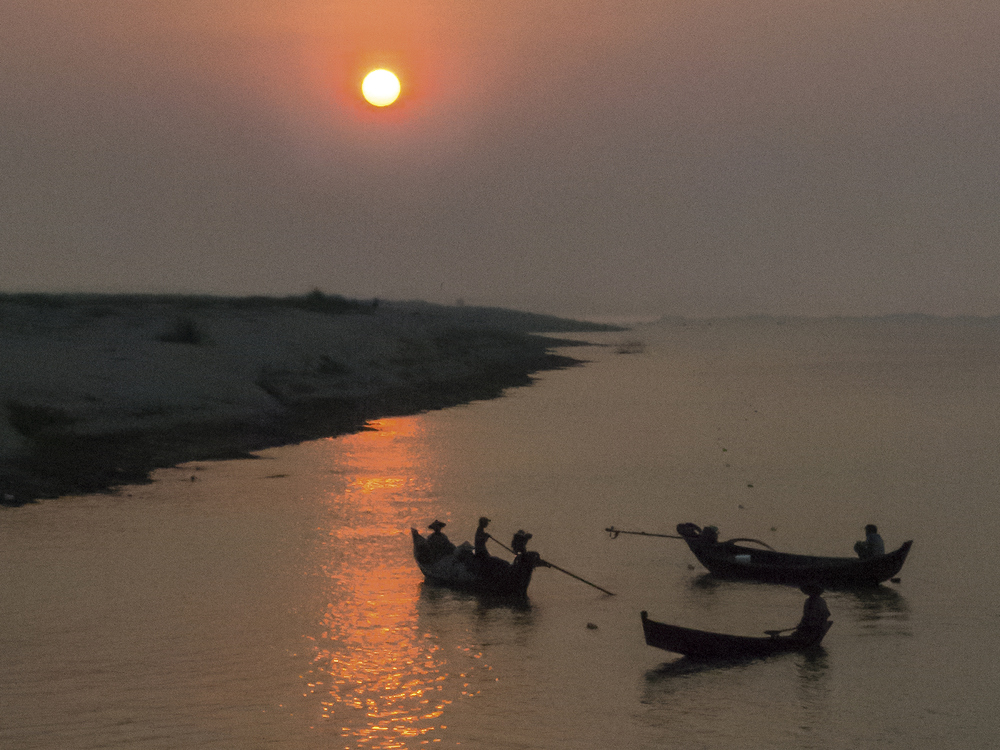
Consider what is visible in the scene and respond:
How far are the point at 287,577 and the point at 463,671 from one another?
729 cm

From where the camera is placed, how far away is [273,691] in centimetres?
1564

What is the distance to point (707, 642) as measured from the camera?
56.6 feet

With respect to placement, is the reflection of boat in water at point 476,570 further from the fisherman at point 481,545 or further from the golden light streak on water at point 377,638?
the golden light streak on water at point 377,638

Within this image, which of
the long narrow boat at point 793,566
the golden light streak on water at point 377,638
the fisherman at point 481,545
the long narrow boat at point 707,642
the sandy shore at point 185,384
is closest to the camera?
the golden light streak on water at point 377,638

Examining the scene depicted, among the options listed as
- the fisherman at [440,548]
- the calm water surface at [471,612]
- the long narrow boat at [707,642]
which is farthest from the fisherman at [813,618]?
the fisherman at [440,548]

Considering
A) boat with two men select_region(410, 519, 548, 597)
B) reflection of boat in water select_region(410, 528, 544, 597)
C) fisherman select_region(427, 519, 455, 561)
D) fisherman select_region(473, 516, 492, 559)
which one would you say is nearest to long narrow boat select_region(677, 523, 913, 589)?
boat with two men select_region(410, 519, 548, 597)

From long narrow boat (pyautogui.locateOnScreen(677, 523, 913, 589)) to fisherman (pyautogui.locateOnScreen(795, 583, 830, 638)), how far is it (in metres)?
3.83

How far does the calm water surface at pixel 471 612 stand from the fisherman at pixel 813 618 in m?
0.51

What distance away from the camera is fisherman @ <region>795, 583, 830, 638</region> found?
17.9 m

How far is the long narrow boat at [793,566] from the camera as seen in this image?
872 inches

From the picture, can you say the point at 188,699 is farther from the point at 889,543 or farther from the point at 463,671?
the point at 889,543

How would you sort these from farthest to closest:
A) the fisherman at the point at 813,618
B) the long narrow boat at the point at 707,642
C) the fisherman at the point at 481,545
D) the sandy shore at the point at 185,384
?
the sandy shore at the point at 185,384 → the fisherman at the point at 481,545 → the fisherman at the point at 813,618 → the long narrow boat at the point at 707,642

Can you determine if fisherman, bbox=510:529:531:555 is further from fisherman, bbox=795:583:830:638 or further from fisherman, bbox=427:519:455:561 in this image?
fisherman, bbox=795:583:830:638

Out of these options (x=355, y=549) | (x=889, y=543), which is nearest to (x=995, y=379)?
(x=889, y=543)
